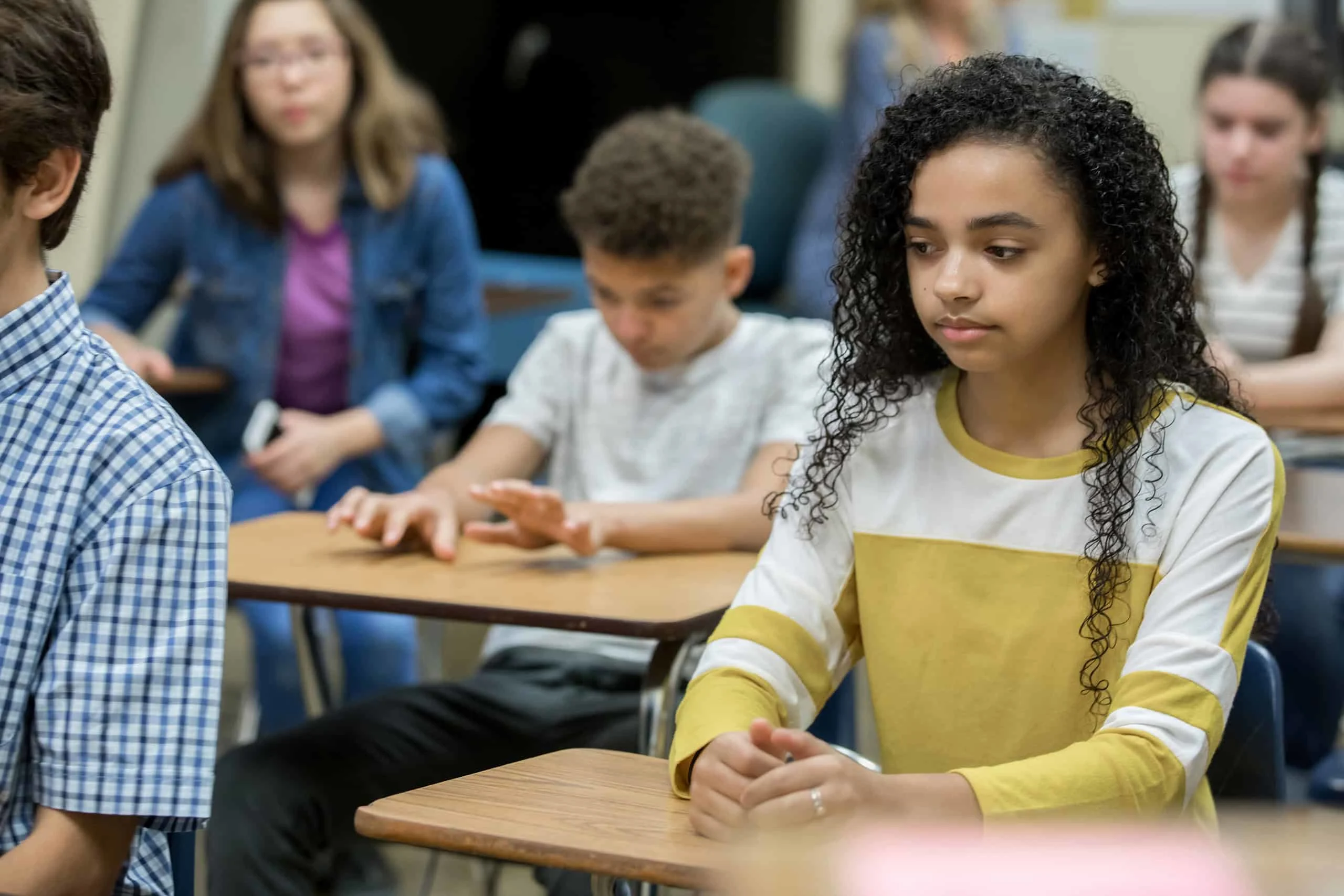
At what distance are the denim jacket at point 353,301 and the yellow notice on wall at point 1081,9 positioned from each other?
344 centimetres

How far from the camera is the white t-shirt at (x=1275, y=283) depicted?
9.33ft

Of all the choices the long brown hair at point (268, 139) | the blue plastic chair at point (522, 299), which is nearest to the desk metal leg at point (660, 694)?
the long brown hair at point (268, 139)

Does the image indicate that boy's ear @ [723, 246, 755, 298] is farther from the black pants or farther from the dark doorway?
the dark doorway

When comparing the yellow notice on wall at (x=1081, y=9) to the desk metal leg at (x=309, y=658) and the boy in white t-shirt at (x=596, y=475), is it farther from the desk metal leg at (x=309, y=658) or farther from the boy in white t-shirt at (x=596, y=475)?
the desk metal leg at (x=309, y=658)

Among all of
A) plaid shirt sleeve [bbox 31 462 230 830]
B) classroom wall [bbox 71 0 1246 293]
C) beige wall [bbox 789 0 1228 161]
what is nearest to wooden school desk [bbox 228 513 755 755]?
plaid shirt sleeve [bbox 31 462 230 830]

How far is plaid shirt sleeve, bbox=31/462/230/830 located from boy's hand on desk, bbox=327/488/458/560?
0.76 m

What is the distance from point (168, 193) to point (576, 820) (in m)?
2.09

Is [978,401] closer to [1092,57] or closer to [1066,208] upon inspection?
[1066,208]

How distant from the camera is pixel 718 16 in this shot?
19.2ft

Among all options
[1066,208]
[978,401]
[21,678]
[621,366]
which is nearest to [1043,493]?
[978,401]

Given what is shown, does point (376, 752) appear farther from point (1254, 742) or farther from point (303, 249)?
point (303, 249)

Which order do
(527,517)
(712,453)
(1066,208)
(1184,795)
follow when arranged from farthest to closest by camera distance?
1. (712,453)
2. (527,517)
3. (1066,208)
4. (1184,795)

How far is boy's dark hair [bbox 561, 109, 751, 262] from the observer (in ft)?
7.23

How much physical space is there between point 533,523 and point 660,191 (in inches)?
21.3
